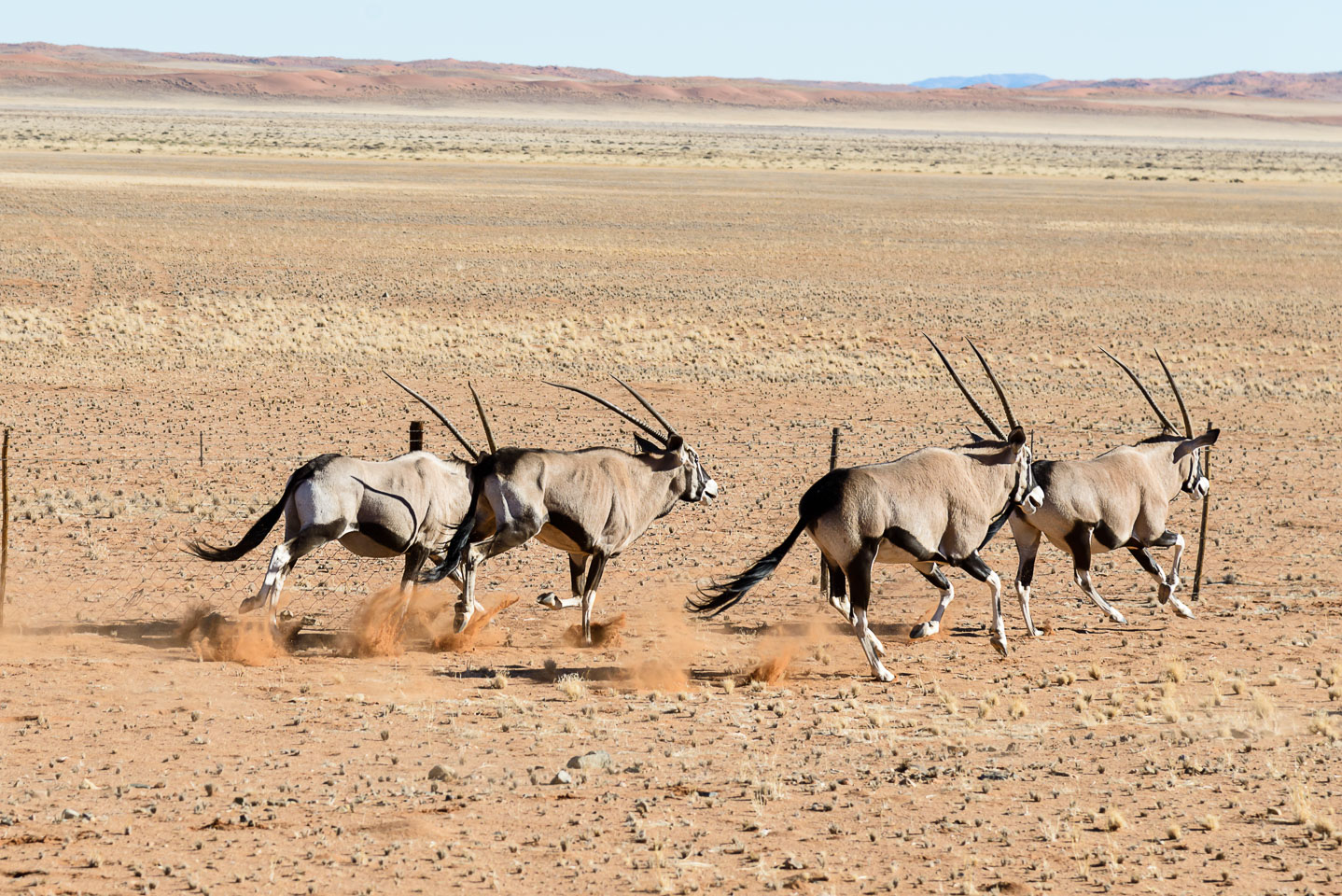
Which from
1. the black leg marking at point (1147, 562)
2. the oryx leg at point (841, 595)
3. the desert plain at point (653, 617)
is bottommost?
the desert plain at point (653, 617)

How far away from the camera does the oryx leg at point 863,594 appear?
11.7 metres

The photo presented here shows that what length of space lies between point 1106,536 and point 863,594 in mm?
3288

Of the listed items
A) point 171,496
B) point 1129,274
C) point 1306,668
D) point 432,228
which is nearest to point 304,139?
point 432,228

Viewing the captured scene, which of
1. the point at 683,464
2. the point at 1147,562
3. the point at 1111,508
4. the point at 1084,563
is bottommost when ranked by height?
the point at 1147,562

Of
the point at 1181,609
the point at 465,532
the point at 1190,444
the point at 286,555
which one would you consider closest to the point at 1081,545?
the point at 1181,609

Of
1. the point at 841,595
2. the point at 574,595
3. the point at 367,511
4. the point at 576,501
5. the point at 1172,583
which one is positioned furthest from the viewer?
the point at 1172,583

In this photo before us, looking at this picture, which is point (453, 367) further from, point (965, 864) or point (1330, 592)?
point (965, 864)

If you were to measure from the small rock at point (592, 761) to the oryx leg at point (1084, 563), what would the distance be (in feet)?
18.4

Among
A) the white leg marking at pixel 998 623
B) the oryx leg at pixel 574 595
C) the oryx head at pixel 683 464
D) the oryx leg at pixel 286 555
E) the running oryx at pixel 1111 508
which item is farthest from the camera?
the oryx head at pixel 683 464

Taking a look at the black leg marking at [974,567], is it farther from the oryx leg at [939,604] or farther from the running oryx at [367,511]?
the running oryx at [367,511]

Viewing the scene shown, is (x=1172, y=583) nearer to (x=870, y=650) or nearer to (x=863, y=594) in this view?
(x=870, y=650)

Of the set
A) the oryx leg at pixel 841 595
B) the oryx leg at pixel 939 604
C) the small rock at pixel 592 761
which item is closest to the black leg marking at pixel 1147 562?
the oryx leg at pixel 939 604

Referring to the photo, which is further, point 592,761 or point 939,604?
point 939,604

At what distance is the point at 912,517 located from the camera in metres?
12.0
